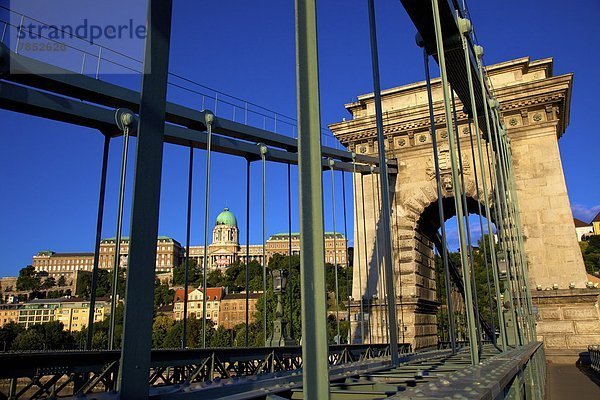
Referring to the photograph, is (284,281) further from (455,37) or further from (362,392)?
(362,392)

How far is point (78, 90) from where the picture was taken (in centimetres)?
752

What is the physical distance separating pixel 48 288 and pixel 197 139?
86310mm

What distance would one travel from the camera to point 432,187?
14.3 meters

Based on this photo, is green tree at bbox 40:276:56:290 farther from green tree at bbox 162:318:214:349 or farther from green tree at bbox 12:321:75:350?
green tree at bbox 12:321:75:350

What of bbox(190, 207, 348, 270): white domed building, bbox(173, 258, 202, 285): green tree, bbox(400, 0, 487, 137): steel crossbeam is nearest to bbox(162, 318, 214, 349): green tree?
bbox(173, 258, 202, 285): green tree

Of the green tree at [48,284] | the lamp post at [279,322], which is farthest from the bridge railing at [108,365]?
the green tree at [48,284]

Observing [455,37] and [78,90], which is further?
[78,90]

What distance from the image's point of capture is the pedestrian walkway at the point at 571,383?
7.50m

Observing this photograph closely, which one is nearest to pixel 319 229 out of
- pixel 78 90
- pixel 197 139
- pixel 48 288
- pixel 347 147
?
pixel 78 90

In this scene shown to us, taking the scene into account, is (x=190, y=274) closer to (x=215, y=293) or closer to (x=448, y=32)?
(x=215, y=293)

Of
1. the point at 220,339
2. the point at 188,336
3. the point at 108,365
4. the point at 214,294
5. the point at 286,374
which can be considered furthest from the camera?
the point at 214,294

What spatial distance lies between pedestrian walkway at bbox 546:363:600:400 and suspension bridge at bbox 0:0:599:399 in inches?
21.1

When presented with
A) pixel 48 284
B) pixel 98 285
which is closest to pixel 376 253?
pixel 98 285

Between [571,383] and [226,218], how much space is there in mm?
95654
